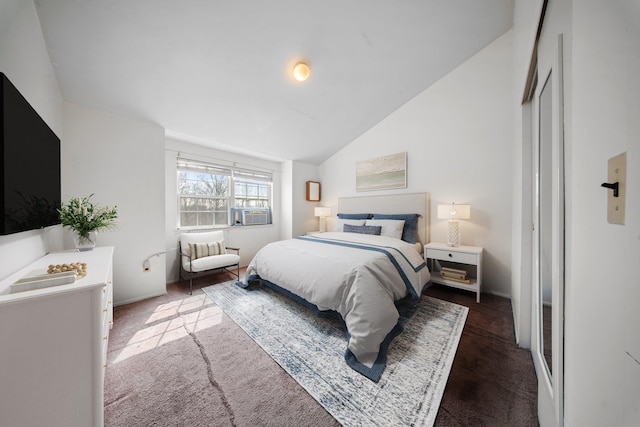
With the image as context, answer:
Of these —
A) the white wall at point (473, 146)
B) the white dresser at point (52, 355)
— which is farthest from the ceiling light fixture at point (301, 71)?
the white dresser at point (52, 355)

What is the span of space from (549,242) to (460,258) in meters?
1.68

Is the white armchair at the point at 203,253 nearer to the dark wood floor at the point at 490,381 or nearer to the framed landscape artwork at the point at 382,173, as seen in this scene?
the framed landscape artwork at the point at 382,173

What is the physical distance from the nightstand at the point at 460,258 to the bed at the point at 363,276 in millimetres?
333

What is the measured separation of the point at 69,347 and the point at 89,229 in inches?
55.6

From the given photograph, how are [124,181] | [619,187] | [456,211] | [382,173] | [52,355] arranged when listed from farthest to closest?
[382,173] < [456,211] < [124,181] < [52,355] < [619,187]

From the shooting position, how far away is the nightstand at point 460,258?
2.55 m

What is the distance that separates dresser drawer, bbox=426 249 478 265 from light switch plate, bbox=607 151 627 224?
2.42m

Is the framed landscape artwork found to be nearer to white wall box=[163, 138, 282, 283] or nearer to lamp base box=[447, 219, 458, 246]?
lamp base box=[447, 219, 458, 246]

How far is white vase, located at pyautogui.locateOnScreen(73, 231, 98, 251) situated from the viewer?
191cm

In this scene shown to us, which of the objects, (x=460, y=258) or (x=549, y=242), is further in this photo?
(x=460, y=258)

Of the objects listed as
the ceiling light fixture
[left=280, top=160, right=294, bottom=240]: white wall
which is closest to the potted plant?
the ceiling light fixture

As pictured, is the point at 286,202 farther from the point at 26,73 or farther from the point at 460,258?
the point at 26,73

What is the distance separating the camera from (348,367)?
1513 mm

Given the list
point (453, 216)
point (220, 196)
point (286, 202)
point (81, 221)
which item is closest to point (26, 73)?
point (81, 221)
